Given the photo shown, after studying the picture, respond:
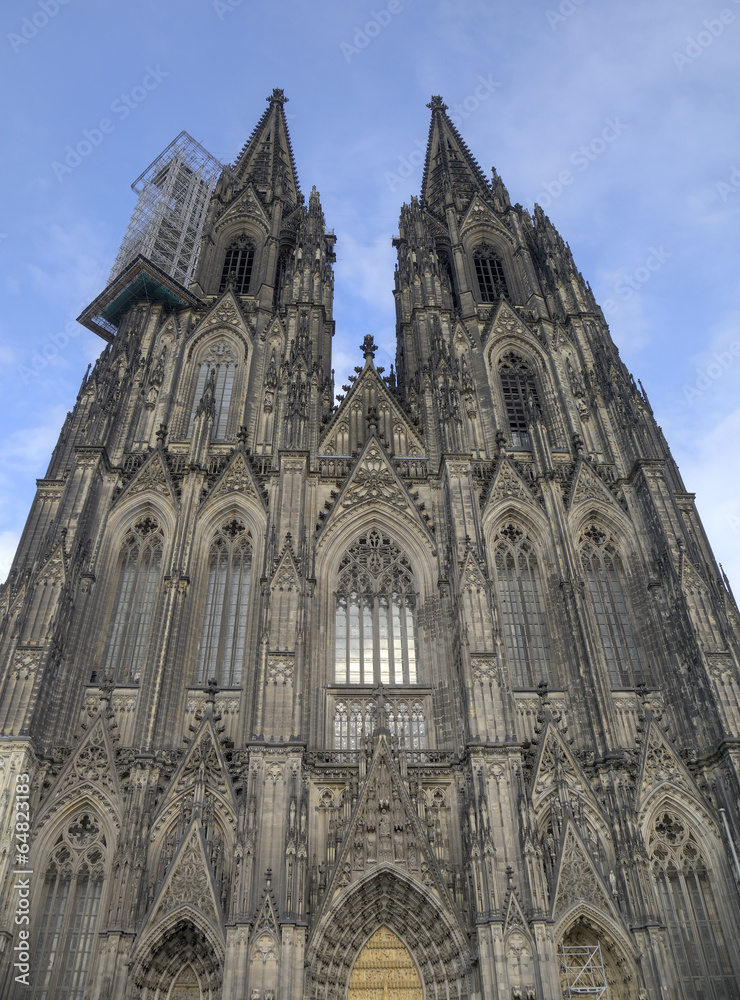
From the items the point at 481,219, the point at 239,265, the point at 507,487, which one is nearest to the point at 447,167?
the point at 481,219

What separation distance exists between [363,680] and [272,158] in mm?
30590

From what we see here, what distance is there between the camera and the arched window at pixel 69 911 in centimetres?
1698

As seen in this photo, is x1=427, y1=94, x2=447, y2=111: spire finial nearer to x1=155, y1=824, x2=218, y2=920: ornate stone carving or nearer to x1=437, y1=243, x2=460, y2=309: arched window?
x1=437, y1=243, x2=460, y2=309: arched window

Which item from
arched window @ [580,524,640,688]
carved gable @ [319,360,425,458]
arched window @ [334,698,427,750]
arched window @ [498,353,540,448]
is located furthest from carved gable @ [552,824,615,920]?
arched window @ [498,353,540,448]

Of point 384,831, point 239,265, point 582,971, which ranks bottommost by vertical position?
point 582,971

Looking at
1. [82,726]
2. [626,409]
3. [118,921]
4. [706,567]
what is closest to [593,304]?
[626,409]

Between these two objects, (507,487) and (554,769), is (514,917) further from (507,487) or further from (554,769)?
(507,487)

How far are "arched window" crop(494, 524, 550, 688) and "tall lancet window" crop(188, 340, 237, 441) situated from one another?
10.3 m

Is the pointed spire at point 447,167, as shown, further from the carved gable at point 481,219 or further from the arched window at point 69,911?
the arched window at point 69,911

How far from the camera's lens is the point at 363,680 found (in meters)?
21.8

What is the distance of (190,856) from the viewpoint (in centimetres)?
1811

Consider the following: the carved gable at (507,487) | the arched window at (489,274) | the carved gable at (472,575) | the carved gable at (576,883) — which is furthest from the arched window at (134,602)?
the arched window at (489,274)

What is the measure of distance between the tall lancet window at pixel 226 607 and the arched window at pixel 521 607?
24.7ft

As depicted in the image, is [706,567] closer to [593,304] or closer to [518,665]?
[518,665]
